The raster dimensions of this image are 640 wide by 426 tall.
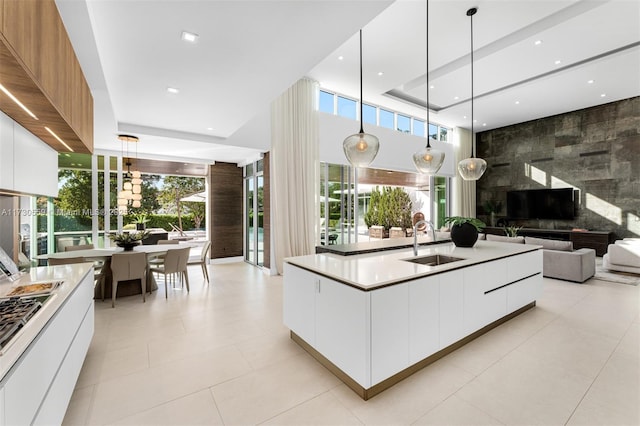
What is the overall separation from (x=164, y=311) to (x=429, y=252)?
3.55 meters

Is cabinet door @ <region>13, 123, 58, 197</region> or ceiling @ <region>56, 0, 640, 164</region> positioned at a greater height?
ceiling @ <region>56, 0, 640, 164</region>

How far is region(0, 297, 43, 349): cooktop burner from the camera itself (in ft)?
3.98

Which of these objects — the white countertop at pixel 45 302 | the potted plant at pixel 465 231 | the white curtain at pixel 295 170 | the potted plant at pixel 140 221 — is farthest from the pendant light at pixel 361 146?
the potted plant at pixel 140 221

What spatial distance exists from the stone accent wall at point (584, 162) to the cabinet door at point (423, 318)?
27.7 feet

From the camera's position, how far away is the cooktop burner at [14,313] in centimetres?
121

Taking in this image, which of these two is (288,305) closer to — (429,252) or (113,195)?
(429,252)

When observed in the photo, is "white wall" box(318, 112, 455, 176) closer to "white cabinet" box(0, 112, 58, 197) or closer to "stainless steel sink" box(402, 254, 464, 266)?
"stainless steel sink" box(402, 254, 464, 266)

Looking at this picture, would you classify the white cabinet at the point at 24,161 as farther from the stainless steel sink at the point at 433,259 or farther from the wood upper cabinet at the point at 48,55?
the stainless steel sink at the point at 433,259

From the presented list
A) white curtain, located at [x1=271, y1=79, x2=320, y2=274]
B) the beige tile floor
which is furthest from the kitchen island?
white curtain, located at [x1=271, y1=79, x2=320, y2=274]

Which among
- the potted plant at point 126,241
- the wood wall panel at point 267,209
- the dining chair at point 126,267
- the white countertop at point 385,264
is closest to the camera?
the white countertop at point 385,264

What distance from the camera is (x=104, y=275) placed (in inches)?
170

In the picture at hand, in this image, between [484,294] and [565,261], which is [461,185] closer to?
[565,261]

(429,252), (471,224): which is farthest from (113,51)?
(471,224)

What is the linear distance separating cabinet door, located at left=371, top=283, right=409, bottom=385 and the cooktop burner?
1.85 metres
